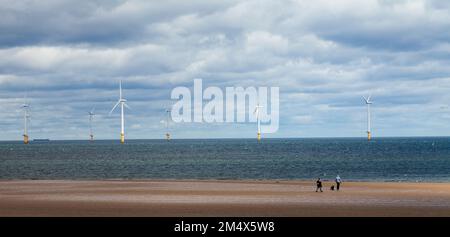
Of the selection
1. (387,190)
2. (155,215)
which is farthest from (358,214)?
(387,190)

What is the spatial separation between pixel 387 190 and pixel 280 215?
27842 millimetres

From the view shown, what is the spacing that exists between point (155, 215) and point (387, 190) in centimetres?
3382

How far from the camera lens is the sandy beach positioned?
52531 millimetres

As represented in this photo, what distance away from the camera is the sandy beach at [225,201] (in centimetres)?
5253

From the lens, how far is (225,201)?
60781mm

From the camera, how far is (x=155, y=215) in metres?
50.7

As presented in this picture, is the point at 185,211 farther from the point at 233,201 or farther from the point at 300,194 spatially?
the point at 300,194
